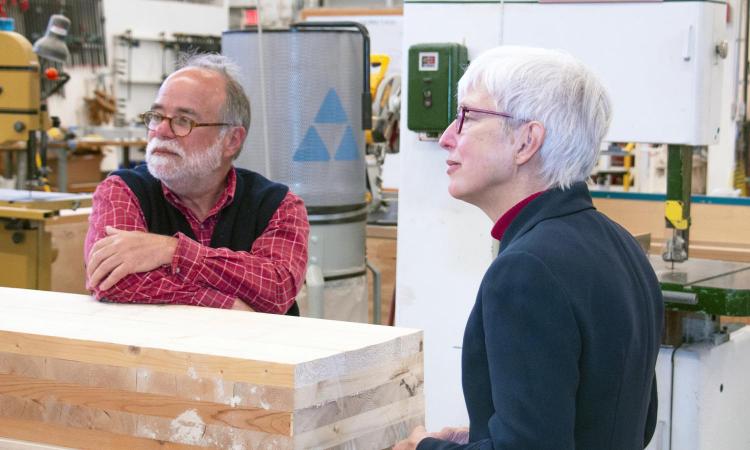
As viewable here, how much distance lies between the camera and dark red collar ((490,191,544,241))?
147 centimetres

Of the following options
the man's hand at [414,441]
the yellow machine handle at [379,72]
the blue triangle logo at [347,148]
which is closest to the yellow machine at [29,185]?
the blue triangle logo at [347,148]

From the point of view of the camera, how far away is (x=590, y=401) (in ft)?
4.53

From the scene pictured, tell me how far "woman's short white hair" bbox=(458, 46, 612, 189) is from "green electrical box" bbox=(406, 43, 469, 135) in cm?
155

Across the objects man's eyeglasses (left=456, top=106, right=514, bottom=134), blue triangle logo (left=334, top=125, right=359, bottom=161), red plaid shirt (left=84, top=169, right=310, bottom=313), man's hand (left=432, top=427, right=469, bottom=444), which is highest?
man's eyeglasses (left=456, top=106, right=514, bottom=134)

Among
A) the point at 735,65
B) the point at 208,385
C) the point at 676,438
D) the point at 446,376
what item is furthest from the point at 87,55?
the point at 208,385

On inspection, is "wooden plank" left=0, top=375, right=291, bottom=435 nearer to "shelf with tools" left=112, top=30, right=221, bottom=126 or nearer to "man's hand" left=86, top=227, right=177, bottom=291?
"man's hand" left=86, top=227, right=177, bottom=291

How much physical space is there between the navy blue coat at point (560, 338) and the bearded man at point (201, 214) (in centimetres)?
79

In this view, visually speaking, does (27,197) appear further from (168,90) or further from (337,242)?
(168,90)

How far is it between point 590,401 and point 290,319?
0.69 metres

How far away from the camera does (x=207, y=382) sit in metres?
1.60

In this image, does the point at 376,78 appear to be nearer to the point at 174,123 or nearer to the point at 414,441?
the point at 174,123

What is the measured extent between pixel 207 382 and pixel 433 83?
1.66m

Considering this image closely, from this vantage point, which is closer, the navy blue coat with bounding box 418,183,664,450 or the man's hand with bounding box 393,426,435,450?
the navy blue coat with bounding box 418,183,664,450

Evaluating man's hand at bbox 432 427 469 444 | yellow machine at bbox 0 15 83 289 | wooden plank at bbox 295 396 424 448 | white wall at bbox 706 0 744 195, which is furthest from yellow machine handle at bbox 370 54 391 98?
man's hand at bbox 432 427 469 444
